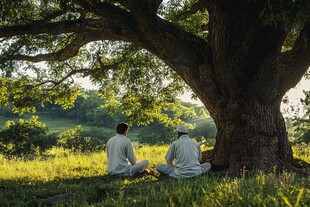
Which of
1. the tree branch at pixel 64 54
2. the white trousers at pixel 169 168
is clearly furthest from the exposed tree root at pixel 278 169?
the tree branch at pixel 64 54

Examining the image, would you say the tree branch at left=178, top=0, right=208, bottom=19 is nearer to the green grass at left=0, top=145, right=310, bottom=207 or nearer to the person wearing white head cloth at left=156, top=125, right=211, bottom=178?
the green grass at left=0, top=145, right=310, bottom=207

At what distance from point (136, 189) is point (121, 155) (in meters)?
4.11

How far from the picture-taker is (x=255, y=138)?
11359mm

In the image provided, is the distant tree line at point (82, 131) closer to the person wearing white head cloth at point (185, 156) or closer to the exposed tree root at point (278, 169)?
the exposed tree root at point (278, 169)

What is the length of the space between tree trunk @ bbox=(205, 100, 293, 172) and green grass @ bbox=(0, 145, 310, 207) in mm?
1366

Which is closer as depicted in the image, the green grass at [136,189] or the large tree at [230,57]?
the green grass at [136,189]

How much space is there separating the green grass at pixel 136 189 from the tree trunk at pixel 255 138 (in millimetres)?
1366

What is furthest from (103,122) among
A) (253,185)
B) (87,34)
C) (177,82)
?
(253,185)

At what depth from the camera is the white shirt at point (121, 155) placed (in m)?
11.7

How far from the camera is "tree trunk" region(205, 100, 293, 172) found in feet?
36.9

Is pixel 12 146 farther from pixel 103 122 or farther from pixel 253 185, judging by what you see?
pixel 103 122

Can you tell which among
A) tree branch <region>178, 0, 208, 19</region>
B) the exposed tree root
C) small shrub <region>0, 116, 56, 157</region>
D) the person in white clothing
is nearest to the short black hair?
the person in white clothing

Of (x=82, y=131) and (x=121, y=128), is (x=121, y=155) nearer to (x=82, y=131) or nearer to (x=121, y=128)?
(x=121, y=128)

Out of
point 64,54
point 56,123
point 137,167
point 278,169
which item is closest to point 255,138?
point 278,169
